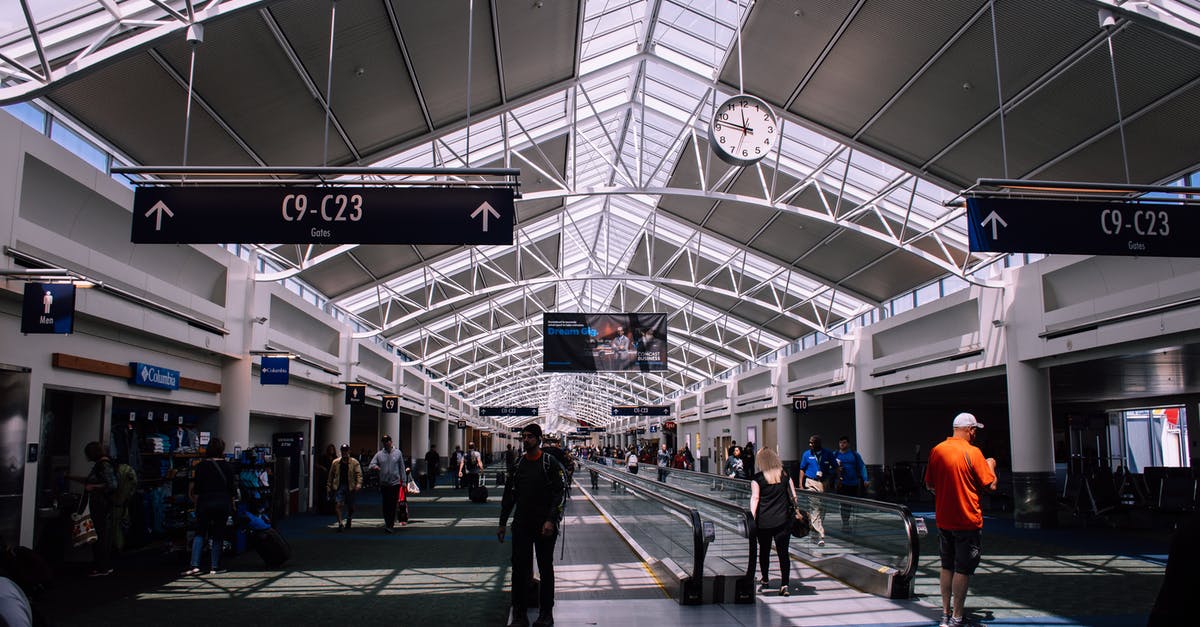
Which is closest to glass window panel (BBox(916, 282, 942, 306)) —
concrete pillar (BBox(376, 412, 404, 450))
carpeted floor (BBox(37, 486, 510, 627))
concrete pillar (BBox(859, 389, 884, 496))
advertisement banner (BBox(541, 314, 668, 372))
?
concrete pillar (BBox(859, 389, 884, 496))

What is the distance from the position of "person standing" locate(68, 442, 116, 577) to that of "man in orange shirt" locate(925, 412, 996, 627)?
9748 mm

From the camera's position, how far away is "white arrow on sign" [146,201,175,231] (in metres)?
8.06

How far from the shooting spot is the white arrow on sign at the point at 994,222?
8961 millimetres

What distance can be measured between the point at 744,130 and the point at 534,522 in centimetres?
799

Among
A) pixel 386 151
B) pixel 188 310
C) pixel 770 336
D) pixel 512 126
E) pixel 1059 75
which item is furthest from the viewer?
pixel 770 336

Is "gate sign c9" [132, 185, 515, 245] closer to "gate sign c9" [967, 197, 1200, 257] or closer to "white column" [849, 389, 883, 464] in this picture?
"gate sign c9" [967, 197, 1200, 257]

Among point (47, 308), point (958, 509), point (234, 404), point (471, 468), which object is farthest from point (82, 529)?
point (471, 468)

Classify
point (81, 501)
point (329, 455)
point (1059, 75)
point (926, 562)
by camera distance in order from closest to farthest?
point (81, 501) < point (926, 562) < point (1059, 75) < point (329, 455)

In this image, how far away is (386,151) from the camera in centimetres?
1659

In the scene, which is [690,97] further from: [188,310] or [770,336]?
[770,336]

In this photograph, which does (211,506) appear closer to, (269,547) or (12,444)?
(269,547)

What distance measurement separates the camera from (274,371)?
16625 mm

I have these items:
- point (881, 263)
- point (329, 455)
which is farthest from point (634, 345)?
point (329, 455)

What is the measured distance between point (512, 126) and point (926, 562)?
45.0ft
